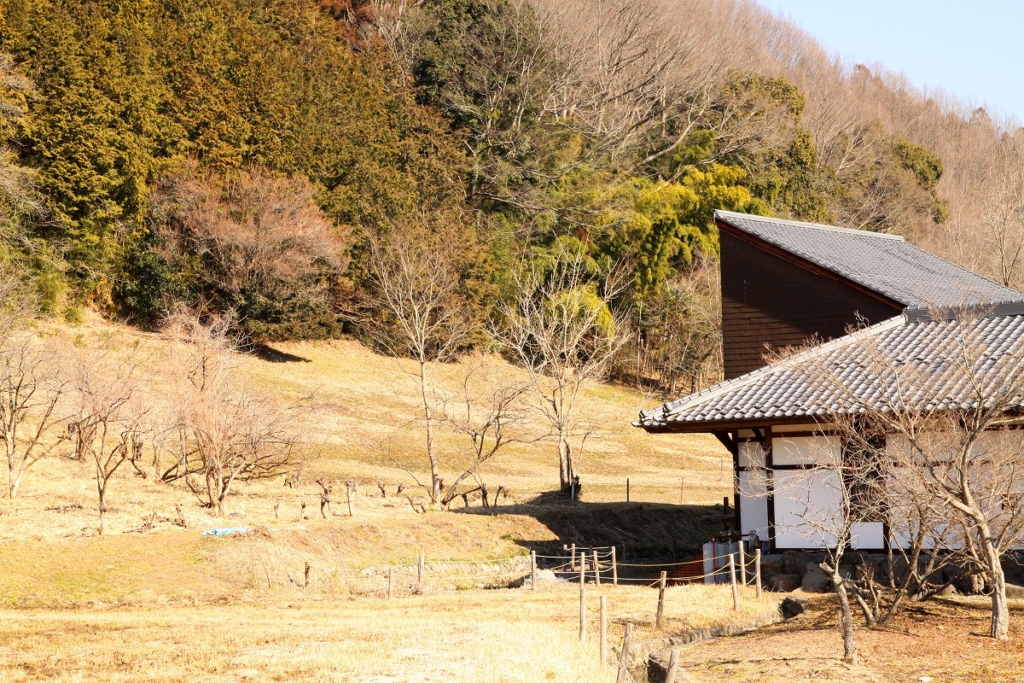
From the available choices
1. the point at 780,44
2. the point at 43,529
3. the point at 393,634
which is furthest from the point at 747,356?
the point at 780,44

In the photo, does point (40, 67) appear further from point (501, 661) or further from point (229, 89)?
point (501, 661)

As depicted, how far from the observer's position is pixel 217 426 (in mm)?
22531

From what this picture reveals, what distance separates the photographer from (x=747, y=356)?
2173 centimetres

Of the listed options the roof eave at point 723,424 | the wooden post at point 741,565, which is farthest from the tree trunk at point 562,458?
the wooden post at point 741,565

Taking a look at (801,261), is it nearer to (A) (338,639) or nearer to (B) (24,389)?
(A) (338,639)

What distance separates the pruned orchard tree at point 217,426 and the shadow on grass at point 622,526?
505 cm

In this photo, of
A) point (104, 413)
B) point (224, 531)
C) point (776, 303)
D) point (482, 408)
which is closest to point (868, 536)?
point (776, 303)

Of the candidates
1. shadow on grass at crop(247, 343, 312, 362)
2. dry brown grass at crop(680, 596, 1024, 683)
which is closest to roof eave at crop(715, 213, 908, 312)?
dry brown grass at crop(680, 596, 1024, 683)

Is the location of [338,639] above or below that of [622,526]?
below

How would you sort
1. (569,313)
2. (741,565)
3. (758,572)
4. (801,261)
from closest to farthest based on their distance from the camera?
(758,572) → (741,565) → (801,261) → (569,313)

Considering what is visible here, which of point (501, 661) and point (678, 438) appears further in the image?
point (678, 438)

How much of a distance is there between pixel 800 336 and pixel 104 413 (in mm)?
15216

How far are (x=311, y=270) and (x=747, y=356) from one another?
21182 mm

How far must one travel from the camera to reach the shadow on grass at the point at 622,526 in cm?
2367
